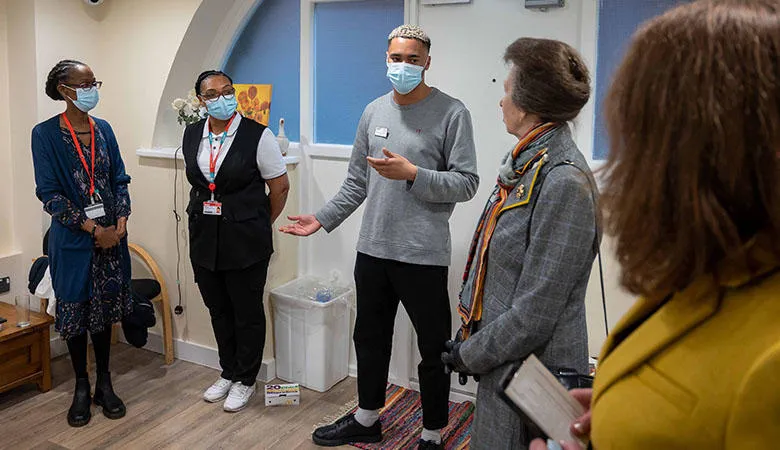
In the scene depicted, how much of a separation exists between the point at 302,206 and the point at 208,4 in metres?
1.15

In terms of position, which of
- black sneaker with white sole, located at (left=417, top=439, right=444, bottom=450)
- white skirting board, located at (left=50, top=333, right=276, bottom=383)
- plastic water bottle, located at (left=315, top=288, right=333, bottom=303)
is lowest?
black sneaker with white sole, located at (left=417, top=439, right=444, bottom=450)

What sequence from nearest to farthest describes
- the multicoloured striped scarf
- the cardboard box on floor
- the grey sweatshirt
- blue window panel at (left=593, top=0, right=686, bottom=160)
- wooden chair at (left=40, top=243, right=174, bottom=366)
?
the multicoloured striped scarf < the grey sweatshirt < blue window panel at (left=593, top=0, right=686, bottom=160) < the cardboard box on floor < wooden chair at (left=40, top=243, right=174, bottom=366)

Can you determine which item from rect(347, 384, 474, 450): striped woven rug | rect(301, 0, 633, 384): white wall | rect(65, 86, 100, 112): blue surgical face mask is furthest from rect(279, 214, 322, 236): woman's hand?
rect(65, 86, 100, 112): blue surgical face mask

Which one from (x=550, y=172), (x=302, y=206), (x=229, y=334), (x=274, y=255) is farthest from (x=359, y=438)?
(x=550, y=172)

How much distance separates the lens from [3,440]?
2.68 metres

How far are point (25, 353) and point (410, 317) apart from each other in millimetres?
1894

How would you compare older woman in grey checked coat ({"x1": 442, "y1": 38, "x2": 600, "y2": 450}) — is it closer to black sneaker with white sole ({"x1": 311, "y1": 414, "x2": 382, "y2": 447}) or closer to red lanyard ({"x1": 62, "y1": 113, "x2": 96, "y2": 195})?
black sneaker with white sole ({"x1": 311, "y1": 414, "x2": 382, "y2": 447})

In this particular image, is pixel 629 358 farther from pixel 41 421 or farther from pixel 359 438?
pixel 41 421

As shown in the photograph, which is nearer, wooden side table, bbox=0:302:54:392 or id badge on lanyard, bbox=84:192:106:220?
id badge on lanyard, bbox=84:192:106:220

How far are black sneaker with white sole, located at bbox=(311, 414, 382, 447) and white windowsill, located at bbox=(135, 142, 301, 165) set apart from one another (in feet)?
4.28

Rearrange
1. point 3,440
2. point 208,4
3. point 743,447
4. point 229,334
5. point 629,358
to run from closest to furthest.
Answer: point 743,447
point 629,358
point 3,440
point 229,334
point 208,4

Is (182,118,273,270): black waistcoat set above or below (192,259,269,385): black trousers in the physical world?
above

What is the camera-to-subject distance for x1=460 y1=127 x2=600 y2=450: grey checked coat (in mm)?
1389

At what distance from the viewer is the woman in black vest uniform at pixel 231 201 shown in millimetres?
2771
